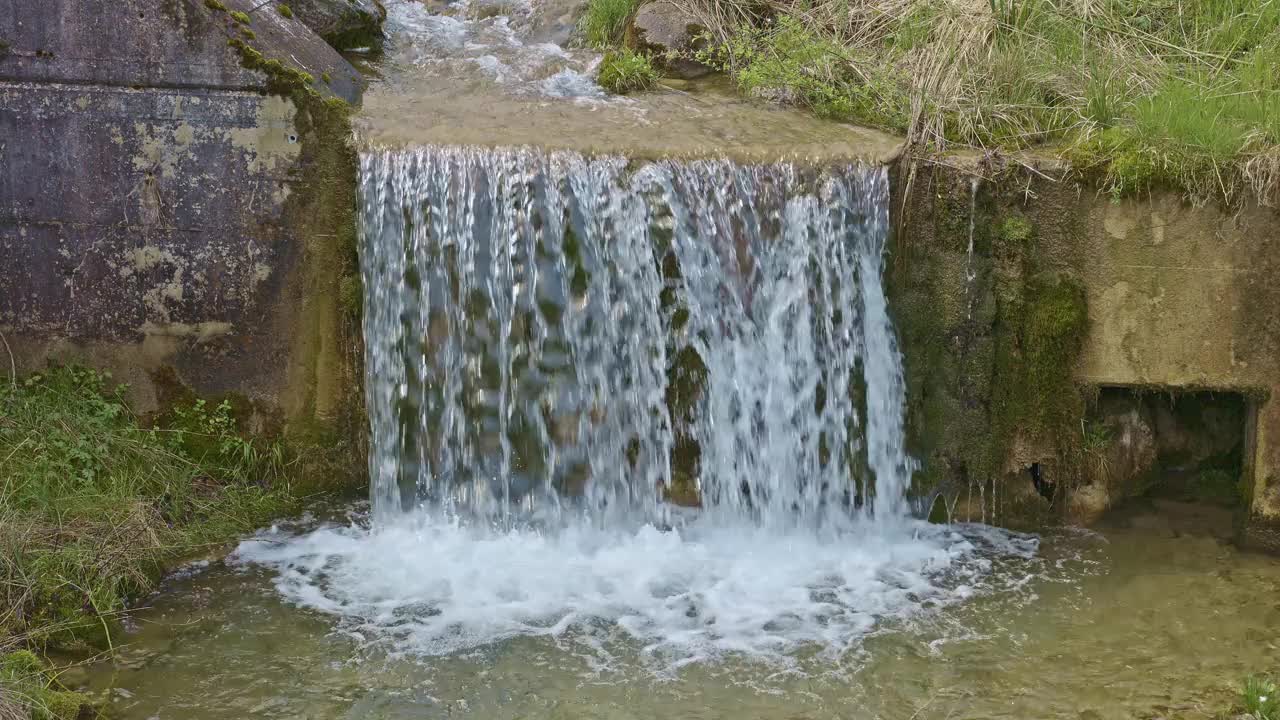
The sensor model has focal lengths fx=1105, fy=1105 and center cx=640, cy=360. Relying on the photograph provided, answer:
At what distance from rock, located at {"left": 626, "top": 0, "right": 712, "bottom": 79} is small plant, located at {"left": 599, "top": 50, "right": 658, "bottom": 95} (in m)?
0.25

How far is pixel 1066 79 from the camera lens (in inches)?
223

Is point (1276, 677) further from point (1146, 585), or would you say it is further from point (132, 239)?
point (132, 239)

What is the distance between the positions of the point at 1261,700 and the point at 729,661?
1.74 m

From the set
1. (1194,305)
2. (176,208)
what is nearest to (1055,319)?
(1194,305)

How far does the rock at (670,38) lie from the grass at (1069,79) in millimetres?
157

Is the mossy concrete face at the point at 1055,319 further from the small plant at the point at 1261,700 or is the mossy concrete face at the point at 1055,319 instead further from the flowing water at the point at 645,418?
the small plant at the point at 1261,700

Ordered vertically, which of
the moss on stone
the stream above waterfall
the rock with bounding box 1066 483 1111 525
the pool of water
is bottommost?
the pool of water

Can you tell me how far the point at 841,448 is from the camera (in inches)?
208

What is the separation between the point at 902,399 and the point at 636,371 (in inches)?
51.1

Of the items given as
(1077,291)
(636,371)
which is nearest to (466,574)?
(636,371)

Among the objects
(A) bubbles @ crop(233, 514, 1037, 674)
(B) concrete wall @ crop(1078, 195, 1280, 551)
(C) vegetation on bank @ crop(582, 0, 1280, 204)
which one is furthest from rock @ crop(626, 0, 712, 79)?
(A) bubbles @ crop(233, 514, 1037, 674)

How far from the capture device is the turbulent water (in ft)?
16.6

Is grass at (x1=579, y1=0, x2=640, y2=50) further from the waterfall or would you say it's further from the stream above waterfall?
the waterfall

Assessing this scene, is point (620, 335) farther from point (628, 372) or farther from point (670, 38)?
point (670, 38)
